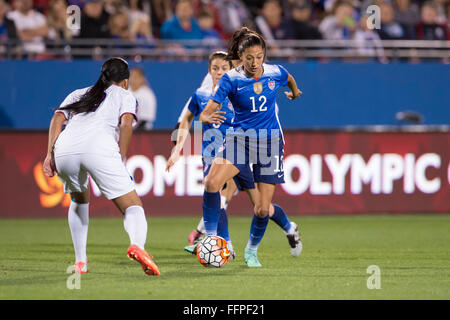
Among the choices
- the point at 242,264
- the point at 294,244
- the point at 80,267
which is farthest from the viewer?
the point at 294,244

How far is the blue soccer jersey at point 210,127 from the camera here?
9156mm

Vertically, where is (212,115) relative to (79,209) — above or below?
above

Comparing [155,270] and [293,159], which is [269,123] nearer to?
[155,270]

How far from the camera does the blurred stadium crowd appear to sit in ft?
50.2

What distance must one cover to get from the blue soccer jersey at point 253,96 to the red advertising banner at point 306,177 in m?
5.92

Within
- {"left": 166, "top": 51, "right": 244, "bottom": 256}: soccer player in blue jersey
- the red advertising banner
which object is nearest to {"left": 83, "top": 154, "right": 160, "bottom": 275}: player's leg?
{"left": 166, "top": 51, "right": 244, "bottom": 256}: soccer player in blue jersey

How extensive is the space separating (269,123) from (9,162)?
6.87 metres

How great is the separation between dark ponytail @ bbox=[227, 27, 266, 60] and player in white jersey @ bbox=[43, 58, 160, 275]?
112 centimetres

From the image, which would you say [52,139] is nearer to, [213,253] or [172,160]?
[172,160]

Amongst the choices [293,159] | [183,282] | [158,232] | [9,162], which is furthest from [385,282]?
[9,162]

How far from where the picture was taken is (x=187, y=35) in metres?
15.8

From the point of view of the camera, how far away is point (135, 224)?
728cm

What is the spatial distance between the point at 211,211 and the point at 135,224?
1.24 metres

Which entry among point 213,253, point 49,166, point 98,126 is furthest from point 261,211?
point 49,166
